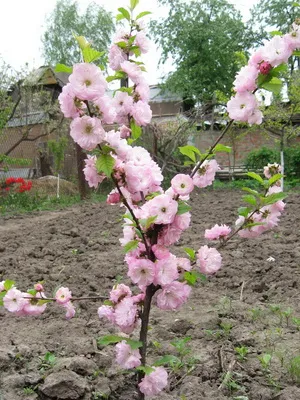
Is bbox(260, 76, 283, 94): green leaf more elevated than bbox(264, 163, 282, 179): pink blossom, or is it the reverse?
bbox(260, 76, 283, 94): green leaf

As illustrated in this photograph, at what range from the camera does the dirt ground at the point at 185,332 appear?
2.01 meters

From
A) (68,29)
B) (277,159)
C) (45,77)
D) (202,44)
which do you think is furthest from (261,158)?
(68,29)

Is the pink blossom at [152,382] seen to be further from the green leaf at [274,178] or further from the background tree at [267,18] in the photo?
the background tree at [267,18]

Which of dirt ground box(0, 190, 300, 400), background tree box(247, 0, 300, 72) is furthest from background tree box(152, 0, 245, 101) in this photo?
dirt ground box(0, 190, 300, 400)

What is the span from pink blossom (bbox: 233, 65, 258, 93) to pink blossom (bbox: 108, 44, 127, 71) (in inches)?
17.3

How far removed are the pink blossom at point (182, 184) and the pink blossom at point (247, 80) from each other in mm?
295

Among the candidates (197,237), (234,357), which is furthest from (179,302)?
(197,237)

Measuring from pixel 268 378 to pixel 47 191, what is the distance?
1038 centimetres

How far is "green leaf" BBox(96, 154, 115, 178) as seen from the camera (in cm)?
128

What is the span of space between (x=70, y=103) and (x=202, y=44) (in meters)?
25.5

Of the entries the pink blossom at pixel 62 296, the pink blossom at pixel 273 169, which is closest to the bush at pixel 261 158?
the pink blossom at pixel 273 169

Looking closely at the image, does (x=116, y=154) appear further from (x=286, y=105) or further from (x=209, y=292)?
(x=286, y=105)

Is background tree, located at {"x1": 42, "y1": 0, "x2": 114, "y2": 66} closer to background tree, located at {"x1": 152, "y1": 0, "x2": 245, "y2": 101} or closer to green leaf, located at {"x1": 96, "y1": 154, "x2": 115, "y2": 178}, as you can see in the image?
background tree, located at {"x1": 152, "y1": 0, "x2": 245, "y2": 101}

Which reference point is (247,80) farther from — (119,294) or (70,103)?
(119,294)
